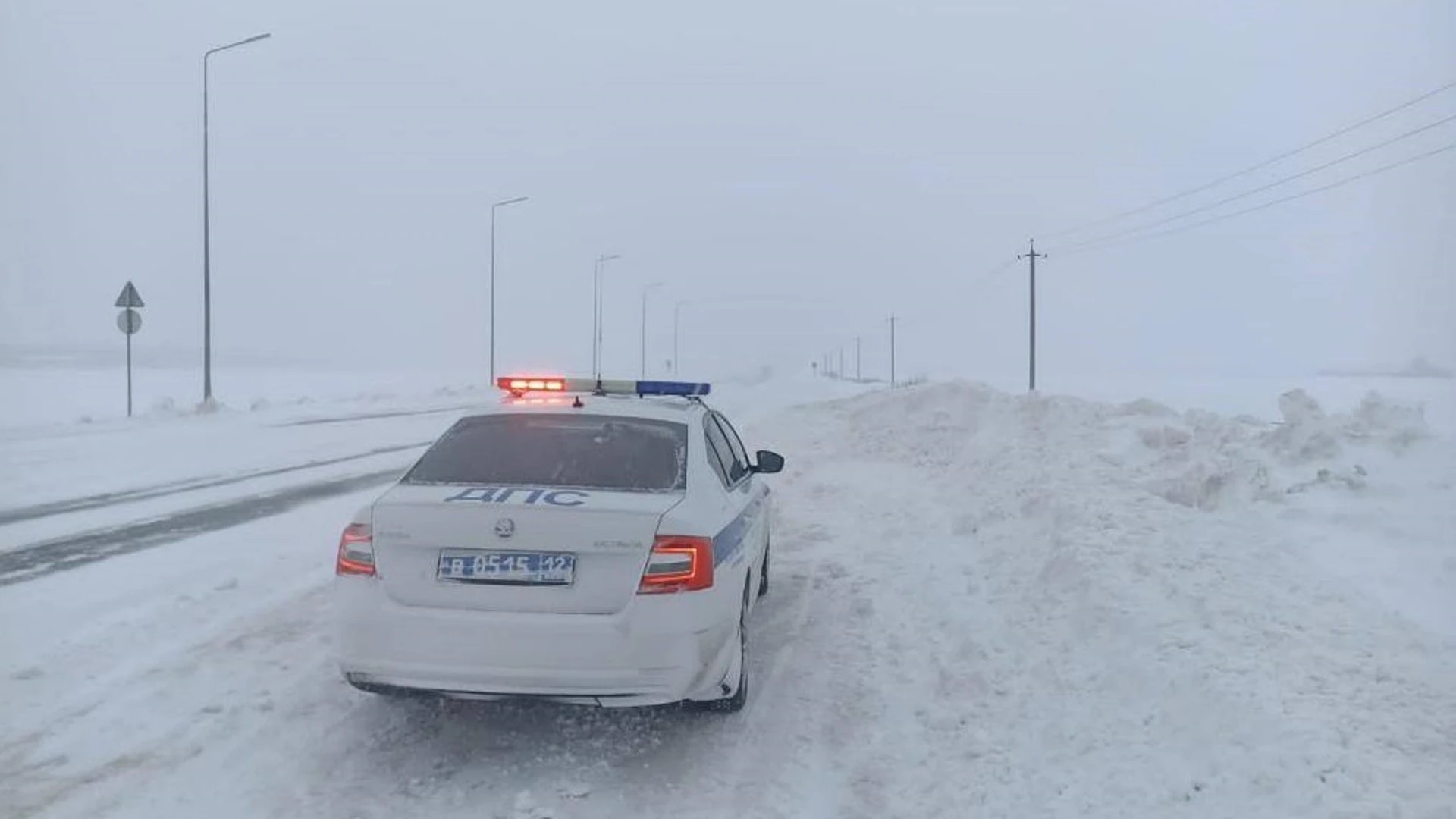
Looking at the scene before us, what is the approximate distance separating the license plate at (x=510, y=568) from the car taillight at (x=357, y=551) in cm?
34

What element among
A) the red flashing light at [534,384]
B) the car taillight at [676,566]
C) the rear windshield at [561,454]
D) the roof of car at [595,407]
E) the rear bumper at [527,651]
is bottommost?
the rear bumper at [527,651]

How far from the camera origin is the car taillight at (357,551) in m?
4.69

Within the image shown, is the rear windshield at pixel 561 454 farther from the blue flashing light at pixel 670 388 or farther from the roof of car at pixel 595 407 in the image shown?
the blue flashing light at pixel 670 388

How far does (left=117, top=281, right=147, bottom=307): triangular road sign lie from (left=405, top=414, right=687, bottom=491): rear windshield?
941 inches

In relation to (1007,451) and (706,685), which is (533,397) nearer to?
(706,685)

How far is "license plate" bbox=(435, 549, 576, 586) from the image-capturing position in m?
4.54

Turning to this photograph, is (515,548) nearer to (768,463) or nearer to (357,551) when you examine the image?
(357,551)

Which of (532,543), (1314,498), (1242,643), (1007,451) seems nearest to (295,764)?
(532,543)

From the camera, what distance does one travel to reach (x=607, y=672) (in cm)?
449

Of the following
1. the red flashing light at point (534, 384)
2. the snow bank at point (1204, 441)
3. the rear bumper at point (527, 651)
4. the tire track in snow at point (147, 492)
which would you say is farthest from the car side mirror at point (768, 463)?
the tire track in snow at point (147, 492)

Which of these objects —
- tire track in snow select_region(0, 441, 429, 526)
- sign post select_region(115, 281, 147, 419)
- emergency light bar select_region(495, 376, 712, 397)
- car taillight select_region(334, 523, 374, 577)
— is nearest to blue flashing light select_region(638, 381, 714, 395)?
emergency light bar select_region(495, 376, 712, 397)

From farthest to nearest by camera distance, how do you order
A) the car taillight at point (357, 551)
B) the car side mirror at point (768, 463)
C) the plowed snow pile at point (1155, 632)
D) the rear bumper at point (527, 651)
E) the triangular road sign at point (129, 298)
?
1. the triangular road sign at point (129, 298)
2. the car side mirror at point (768, 463)
3. the car taillight at point (357, 551)
4. the rear bumper at point (527, 651)
5. the plowed snow pile at point (1155, 632)

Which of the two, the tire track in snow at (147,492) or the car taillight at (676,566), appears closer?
the car taillight at (676,566)

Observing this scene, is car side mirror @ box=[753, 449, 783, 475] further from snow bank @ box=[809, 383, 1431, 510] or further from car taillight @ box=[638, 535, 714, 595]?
snow bank @ box=[809, 383, 1431, 510]
